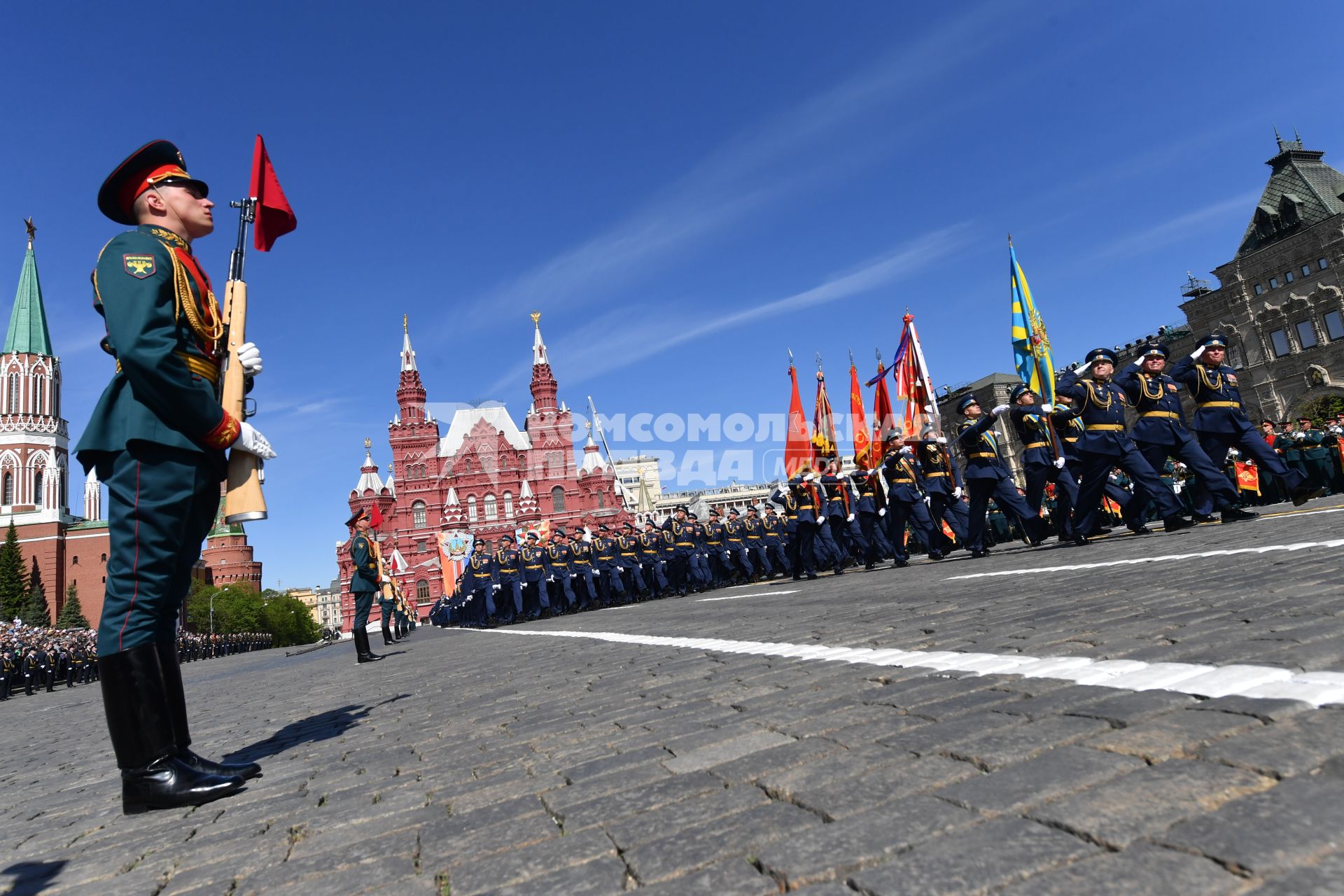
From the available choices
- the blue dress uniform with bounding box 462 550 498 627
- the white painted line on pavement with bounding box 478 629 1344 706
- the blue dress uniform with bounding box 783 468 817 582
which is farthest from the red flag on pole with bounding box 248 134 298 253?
the blue dress uniform with bounding box 462 550 498 627

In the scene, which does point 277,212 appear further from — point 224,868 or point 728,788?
point 728,788

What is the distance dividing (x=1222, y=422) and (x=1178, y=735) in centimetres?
939

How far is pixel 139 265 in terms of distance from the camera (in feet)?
9.59

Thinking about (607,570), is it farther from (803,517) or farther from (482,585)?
(803,517)

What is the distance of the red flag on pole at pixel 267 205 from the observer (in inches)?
166

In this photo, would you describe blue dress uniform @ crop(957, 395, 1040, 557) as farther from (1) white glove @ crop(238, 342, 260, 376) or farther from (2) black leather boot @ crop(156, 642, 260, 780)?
(2) black leather boot @ crop(156, 642, 260, 780)

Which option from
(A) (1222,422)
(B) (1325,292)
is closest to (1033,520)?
(A) (1222,422)

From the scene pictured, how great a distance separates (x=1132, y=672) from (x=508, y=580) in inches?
755

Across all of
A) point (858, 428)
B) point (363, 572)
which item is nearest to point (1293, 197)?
point (858, 428)

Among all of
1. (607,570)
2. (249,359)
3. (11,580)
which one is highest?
(11,580)

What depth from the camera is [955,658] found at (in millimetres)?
3174

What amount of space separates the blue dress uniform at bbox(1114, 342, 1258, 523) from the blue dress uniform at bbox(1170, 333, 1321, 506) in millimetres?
213

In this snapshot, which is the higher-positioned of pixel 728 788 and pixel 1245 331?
pixel 1245 331

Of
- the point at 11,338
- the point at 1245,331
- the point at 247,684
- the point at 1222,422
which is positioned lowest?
the point at 247,684
